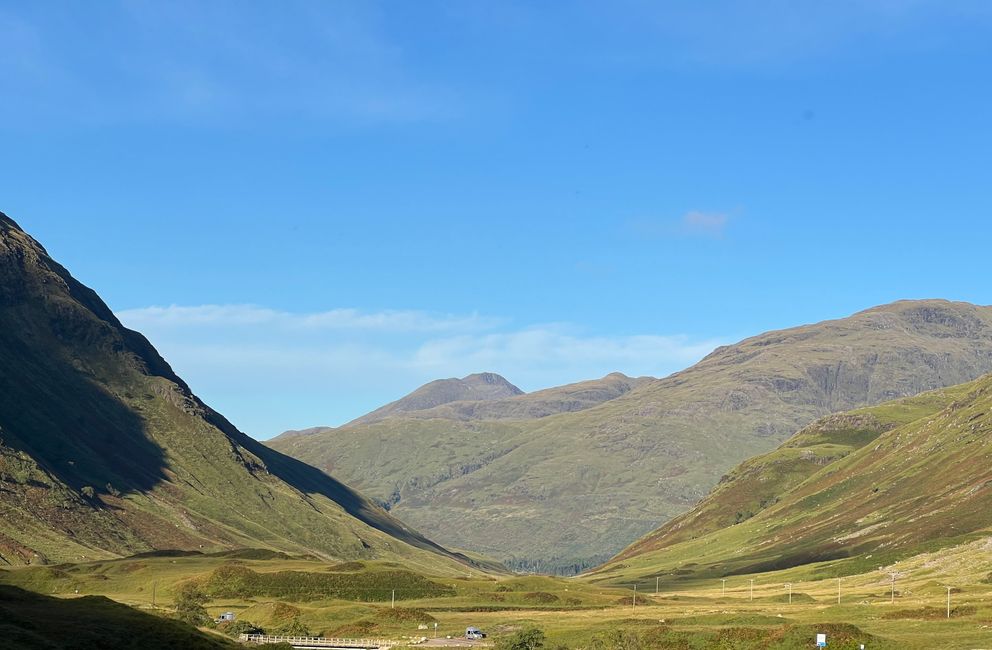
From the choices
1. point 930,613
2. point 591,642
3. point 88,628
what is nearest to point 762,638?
point 591,642

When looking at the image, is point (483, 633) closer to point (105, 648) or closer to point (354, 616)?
point (354, 616)

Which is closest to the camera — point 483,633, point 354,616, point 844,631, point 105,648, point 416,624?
point 105,648

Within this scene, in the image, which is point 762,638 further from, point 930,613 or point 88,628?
point 88,628

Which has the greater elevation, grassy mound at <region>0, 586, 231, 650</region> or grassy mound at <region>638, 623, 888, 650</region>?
grassy mound at <region>638, 623, 888, 650</region>

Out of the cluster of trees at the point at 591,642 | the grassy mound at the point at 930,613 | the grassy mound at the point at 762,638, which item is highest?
the grassy mound at the point at 930,613

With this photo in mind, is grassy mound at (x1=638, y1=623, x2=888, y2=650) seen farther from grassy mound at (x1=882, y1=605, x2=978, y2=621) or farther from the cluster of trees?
grassy mound at (x1=882, y1=605, x2=978, y2=621)

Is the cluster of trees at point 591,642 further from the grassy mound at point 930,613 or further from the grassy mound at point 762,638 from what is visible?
the grassy mound at point 930,613

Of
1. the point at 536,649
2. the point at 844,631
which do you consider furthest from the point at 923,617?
the point at 536,649

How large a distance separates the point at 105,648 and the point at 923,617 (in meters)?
121

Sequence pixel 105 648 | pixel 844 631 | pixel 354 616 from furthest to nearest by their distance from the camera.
A: pixel 354 616 → pixel 844 631 → pixel 105 648

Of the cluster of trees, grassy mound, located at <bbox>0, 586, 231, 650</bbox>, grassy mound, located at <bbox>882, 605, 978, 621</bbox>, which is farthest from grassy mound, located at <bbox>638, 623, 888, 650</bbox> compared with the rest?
grassy mound, located at <bbox>0, 586, 231, 650</bbox>

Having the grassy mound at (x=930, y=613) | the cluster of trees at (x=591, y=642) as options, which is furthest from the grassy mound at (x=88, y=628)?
the grassy mound at (x=930, y=613)

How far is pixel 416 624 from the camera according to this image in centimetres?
18325

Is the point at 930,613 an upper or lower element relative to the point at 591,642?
upper
